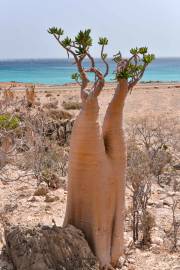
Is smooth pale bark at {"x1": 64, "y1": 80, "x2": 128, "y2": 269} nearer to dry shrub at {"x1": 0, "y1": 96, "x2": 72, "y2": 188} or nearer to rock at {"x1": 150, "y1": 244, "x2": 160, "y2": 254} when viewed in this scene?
rock at {"x1": 150, "y1": 244, "x2": 160, "y2": 254}

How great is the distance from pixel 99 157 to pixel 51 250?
3.55ft

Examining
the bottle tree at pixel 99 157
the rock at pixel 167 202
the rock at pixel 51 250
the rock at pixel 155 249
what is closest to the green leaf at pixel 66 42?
the bottle tree at pixel 99 157

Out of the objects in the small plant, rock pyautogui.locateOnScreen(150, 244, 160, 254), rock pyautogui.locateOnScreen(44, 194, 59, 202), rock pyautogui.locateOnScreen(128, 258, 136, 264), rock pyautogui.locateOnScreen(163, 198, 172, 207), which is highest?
the small plant

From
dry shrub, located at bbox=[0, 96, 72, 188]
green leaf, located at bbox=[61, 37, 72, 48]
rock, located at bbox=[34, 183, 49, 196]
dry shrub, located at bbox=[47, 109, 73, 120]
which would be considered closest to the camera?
green leaf, located at bbox=[61, 37, 72, 48]

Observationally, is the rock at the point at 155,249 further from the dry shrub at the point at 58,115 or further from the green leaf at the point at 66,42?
the dry shrub at the point at 58,115

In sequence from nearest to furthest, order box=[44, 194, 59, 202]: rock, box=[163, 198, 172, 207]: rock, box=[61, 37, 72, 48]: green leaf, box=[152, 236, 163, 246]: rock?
box=[61, 37, 72, 48]: green leaf < box=[152, 236, 163, 246]: rock < box=[44, 194, 59, 202]: rock < box=[163, 198, 172, 207]: rock

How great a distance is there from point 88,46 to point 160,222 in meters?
3.73

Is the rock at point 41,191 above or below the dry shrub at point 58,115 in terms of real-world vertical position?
below

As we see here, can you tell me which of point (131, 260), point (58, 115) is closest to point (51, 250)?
point (131, 260)

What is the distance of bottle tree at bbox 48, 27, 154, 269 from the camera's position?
4.78 meters

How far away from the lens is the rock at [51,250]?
4715 mm

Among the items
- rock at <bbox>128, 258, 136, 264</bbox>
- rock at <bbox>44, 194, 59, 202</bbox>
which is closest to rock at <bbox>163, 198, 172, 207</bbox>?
rock at <bbox>44, 194, 59, 202</bbox>

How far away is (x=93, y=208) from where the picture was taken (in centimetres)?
501

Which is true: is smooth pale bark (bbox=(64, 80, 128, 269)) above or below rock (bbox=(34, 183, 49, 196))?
above
